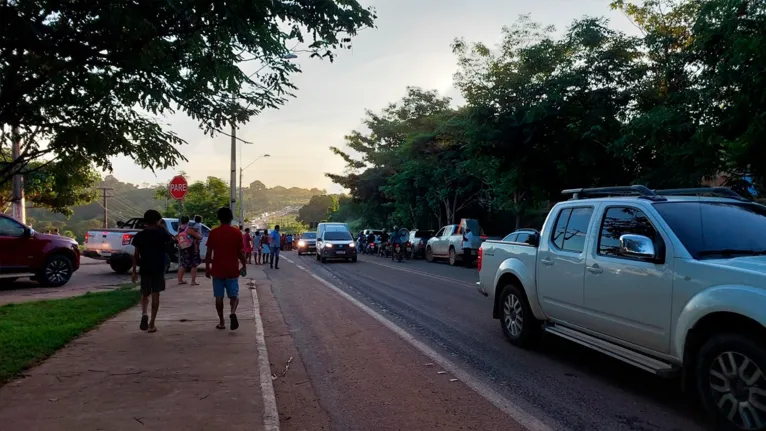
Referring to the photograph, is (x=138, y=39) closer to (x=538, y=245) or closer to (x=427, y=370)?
(x=427, y=370)

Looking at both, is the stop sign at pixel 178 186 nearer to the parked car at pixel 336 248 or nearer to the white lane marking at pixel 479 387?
the white lane marking at pixel 479 387

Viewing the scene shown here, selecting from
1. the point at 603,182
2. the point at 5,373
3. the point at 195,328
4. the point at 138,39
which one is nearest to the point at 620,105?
the point at 603,182

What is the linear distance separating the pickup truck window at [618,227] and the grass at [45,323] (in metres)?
6.19

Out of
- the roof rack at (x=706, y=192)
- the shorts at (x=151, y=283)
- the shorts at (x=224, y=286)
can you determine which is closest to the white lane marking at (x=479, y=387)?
the shorts at (x=224, y=286)

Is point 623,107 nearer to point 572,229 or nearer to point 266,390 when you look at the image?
point 572,229

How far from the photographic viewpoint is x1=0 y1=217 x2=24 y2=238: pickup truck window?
1358 cm

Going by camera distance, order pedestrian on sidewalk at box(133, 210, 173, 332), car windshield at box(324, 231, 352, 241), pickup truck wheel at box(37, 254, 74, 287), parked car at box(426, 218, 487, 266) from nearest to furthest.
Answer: pedestrian on sidewalk at box(133, 210, 173, 332) → pickup truck wheel at box(37, 254, 74, 287) → parked car at box(426, 218, 487, 266) → car windshield at box(324, 231, 352, 241)

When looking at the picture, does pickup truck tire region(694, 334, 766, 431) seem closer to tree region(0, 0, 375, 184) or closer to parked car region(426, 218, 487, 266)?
tree region(0, 0, 375, 184)

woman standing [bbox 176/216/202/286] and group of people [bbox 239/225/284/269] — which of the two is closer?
woman standing [bbox 176/216/202/286]

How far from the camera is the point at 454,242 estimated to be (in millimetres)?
25172

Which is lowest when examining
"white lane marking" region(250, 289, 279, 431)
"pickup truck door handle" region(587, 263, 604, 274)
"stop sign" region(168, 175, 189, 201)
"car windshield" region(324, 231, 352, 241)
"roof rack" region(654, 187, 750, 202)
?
"white lane marking" region(250, 289, 279, 431)

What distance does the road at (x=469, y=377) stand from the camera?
15.4 feet

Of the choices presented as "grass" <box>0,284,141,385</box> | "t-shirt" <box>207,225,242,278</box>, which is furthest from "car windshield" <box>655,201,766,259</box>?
"grass" <box>0,284,141,385</box>

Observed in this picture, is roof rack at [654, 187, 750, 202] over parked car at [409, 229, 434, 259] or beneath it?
over
